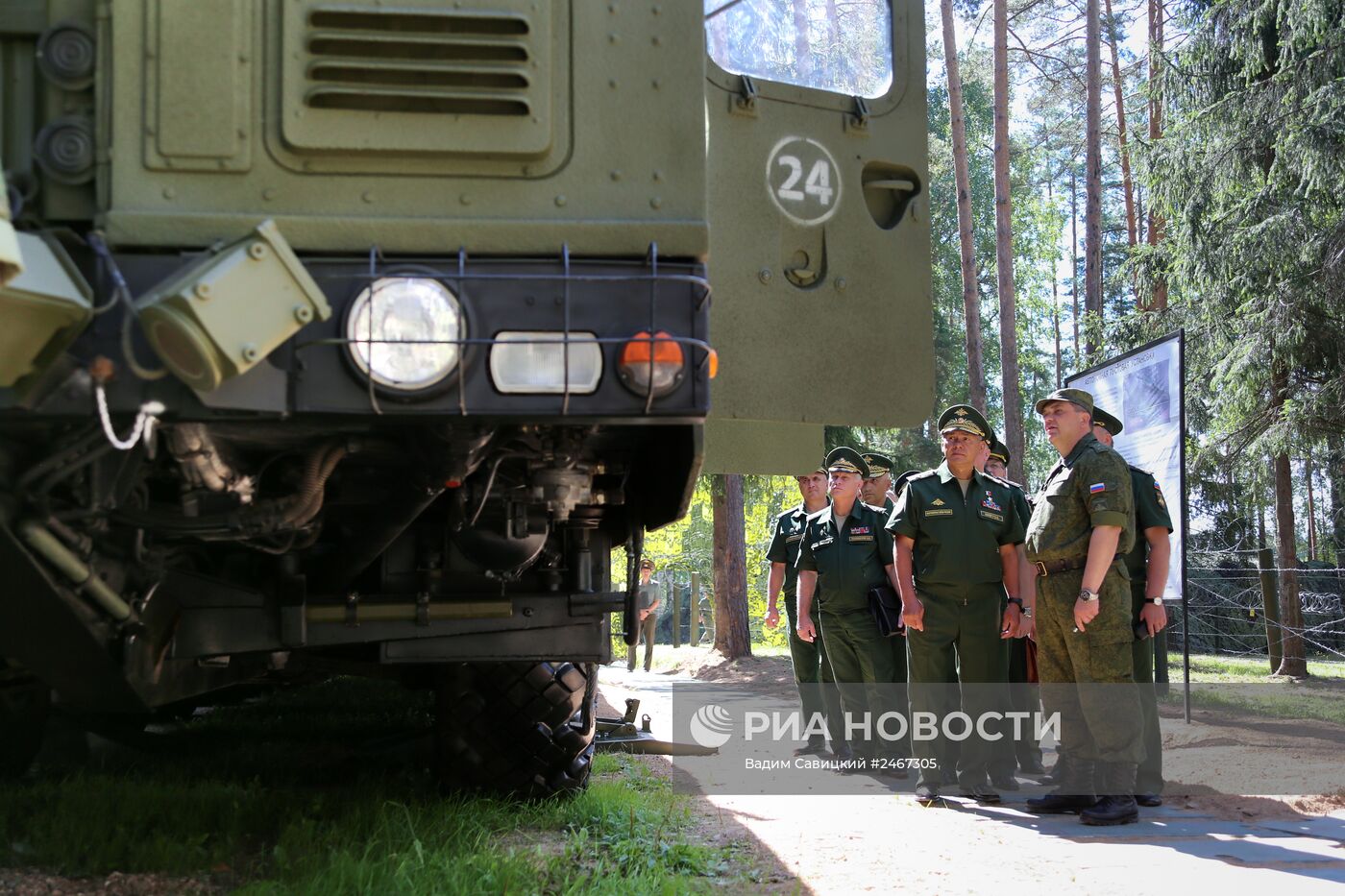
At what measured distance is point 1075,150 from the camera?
99.7 feet

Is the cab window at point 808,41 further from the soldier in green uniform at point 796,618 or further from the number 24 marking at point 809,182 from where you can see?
the soldier in green uniform at point 796,618

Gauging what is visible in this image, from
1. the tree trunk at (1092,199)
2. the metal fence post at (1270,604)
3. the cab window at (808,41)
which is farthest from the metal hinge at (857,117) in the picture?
the tree trunk at (1092,199)

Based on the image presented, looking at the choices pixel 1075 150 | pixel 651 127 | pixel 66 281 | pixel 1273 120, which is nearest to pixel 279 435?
pixel 66 281

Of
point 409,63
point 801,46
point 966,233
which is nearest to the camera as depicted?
point 409,63

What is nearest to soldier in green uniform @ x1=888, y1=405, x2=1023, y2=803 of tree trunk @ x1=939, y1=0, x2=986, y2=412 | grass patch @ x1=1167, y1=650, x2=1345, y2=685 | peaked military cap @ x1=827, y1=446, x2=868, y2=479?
peaked military cap @ x1=827, y1=446, x2=868, y2=479

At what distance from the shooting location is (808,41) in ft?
12.1

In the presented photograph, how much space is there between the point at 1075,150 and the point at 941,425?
25891 millimetres

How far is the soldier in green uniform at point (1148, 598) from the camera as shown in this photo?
5.97 m

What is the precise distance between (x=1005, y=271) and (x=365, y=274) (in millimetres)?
16440

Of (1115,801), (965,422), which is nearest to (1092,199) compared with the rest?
(965,422)

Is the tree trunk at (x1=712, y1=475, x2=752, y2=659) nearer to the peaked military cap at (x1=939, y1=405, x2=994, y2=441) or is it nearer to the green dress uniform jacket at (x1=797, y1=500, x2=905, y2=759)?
the green dress uniform jacket at (x1=797, y1=500, x2=905, y2=759)

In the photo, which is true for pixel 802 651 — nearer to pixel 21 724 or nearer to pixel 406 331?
pixel 21 724

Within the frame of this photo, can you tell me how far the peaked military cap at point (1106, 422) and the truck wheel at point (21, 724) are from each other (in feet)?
18.0

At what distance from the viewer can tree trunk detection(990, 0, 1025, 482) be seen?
674 inches
